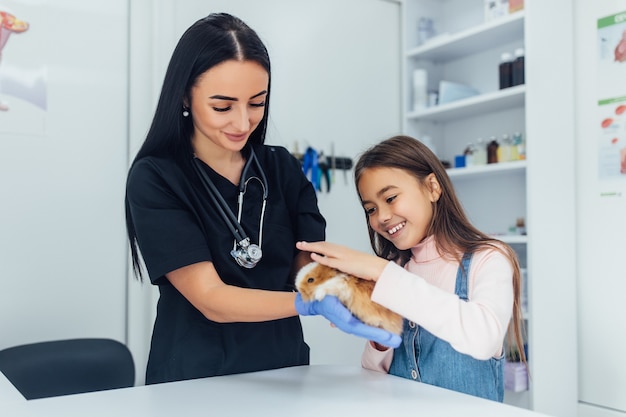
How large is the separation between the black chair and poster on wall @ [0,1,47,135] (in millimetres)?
682

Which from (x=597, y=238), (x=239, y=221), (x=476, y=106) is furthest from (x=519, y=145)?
(x=239, y=221)

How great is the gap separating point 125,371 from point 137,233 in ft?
2.47

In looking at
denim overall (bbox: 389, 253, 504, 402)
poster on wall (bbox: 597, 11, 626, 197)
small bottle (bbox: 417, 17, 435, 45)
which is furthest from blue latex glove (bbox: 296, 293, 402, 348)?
small bottle (bbox: 417, 17, 435, 45)

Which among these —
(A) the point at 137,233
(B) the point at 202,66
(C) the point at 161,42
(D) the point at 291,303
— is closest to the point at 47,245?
(C) the point at 161,42

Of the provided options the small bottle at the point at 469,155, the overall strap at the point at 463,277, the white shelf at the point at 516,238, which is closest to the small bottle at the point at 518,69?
the small bottle at the point at 469,155

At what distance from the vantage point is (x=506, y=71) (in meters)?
2.36

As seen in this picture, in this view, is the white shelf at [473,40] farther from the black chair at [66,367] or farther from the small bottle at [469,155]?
the black chair at [66,367]

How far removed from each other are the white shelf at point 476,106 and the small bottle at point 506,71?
3cm

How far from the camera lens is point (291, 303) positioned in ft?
3.38

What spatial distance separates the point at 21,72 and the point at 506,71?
1.74 meters

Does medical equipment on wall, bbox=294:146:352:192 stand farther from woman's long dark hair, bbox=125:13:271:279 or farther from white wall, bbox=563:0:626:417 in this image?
woman's long dark hair, bbox=125:13:271:279

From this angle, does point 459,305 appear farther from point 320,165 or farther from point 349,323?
point 320,165

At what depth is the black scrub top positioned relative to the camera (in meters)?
1.12

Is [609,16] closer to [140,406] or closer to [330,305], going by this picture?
[330,305]
